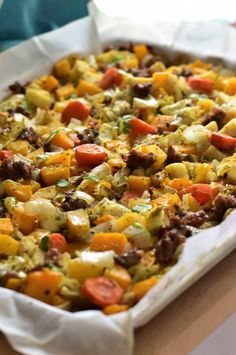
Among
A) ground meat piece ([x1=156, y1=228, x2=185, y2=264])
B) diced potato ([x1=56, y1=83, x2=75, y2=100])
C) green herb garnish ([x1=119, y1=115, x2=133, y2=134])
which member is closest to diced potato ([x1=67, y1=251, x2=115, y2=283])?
ground meat piece ([x1=156, y1=228, x2=185, y2=264])

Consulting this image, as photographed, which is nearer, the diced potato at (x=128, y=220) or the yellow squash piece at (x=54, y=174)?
the diced potato at (x=128, y=220)

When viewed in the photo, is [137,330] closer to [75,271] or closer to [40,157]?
[75,271]

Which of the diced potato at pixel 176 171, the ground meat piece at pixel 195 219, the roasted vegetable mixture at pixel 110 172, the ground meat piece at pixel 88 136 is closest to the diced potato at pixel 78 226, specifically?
the roasted vegetable mixture at pixel 110 172

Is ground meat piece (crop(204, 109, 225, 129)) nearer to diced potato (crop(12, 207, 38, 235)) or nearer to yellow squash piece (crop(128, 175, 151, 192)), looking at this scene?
yellow squash piece (crop(128, 175, 151, 192))

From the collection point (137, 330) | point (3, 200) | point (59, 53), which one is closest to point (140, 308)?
point (137, 330)

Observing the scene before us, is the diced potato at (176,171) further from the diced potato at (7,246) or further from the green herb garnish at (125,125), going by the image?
the diced potato at (7,246)
